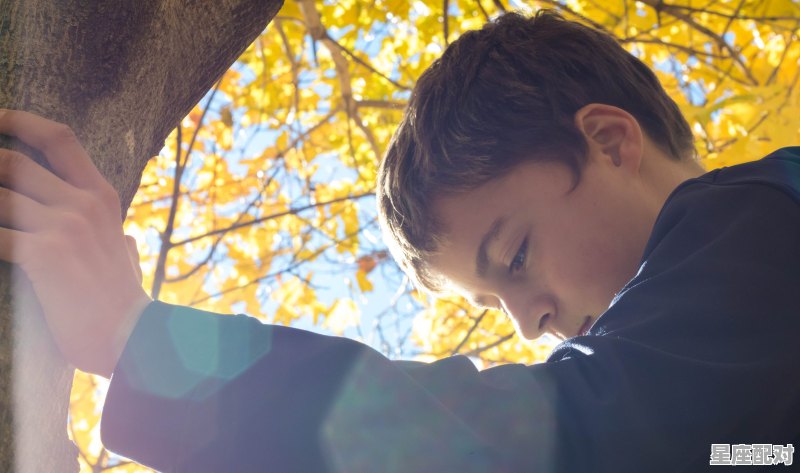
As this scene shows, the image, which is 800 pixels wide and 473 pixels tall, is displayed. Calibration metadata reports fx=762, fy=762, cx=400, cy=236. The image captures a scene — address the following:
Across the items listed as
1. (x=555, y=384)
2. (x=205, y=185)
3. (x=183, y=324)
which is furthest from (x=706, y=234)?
(x=205, y=185)

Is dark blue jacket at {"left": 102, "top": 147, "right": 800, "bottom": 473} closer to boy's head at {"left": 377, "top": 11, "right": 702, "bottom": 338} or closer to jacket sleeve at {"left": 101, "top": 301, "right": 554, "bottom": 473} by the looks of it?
jacket sleeve at {"left": 101, "top": 301, "right": 554, "bottom": 473}

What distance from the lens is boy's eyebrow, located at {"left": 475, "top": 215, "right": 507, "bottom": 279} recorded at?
50.1 inches

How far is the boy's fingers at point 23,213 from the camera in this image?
737 millimetres

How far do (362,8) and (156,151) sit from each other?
212 cm

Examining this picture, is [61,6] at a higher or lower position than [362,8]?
lower

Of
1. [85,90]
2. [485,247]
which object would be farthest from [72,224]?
[485,247]

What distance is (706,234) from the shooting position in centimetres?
89

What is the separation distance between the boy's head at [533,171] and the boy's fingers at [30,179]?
71cm

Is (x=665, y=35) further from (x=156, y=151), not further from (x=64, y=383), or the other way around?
(x=64, y=383)

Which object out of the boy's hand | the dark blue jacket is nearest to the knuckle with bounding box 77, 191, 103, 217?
the boy's hand

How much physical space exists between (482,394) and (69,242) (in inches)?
17.4

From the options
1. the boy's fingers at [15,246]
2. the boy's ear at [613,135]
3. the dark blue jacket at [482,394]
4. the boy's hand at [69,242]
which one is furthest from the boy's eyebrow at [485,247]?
the boy's fingers at [15,246]

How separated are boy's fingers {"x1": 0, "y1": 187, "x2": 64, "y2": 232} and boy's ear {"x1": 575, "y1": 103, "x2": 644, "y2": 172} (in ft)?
3.05

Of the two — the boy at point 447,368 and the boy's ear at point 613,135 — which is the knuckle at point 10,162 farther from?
the boy's ear at point 613,135
